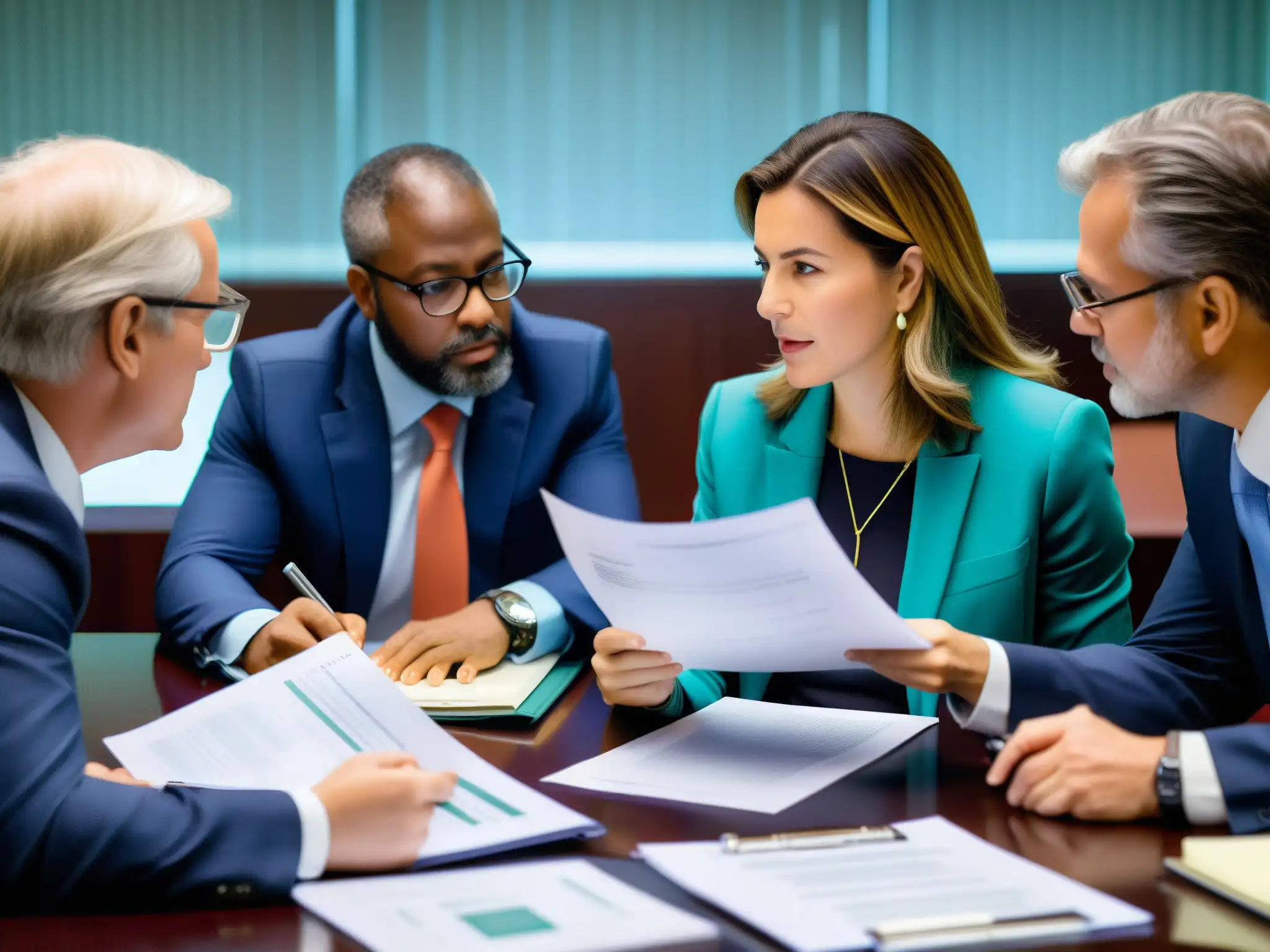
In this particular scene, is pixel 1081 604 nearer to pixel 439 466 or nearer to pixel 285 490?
pixel 439 466

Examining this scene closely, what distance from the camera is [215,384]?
418 centimetres

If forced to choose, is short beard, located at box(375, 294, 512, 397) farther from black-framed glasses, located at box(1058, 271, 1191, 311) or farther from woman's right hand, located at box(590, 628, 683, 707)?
black-framed glasses, located at box(1058, 271, 1191, 311)

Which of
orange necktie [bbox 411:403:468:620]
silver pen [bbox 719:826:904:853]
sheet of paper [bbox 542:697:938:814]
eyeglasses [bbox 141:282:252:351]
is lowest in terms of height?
orange necktie [bbox 411:403:468:620]

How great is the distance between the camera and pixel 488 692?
1.56m

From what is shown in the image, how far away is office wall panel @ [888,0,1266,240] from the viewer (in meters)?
4.33

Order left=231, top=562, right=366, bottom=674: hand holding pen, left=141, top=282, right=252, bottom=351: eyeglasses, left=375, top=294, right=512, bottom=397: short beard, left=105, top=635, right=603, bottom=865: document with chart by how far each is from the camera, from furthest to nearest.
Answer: left=375, top=294, right=512, bottom=397: short beard < left=231, top=562, right=366, bottom=674: hand holding pen < left=141, top=282, right=252, bottom=351: eyeglasses < left=105, top=635, right=603, bottom=865: document with chart

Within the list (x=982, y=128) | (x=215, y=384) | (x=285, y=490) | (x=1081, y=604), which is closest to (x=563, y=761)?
(x=1081, y=604)

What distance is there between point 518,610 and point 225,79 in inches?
125

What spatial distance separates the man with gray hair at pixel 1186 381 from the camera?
1.43m

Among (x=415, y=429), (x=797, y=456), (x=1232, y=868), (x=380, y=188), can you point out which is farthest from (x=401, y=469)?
(x=1232, y=868)

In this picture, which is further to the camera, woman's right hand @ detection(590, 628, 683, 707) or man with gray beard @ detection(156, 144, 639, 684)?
man with gray beard @ detection(156, 144, 639, 684)

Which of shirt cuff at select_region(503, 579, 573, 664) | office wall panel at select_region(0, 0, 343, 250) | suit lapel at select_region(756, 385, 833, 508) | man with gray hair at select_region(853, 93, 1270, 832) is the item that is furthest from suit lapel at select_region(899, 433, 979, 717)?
office wall panel at select_region(0, 0, 343, 250)

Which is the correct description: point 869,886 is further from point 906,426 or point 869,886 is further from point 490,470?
point 490,470

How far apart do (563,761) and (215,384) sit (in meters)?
3.18
